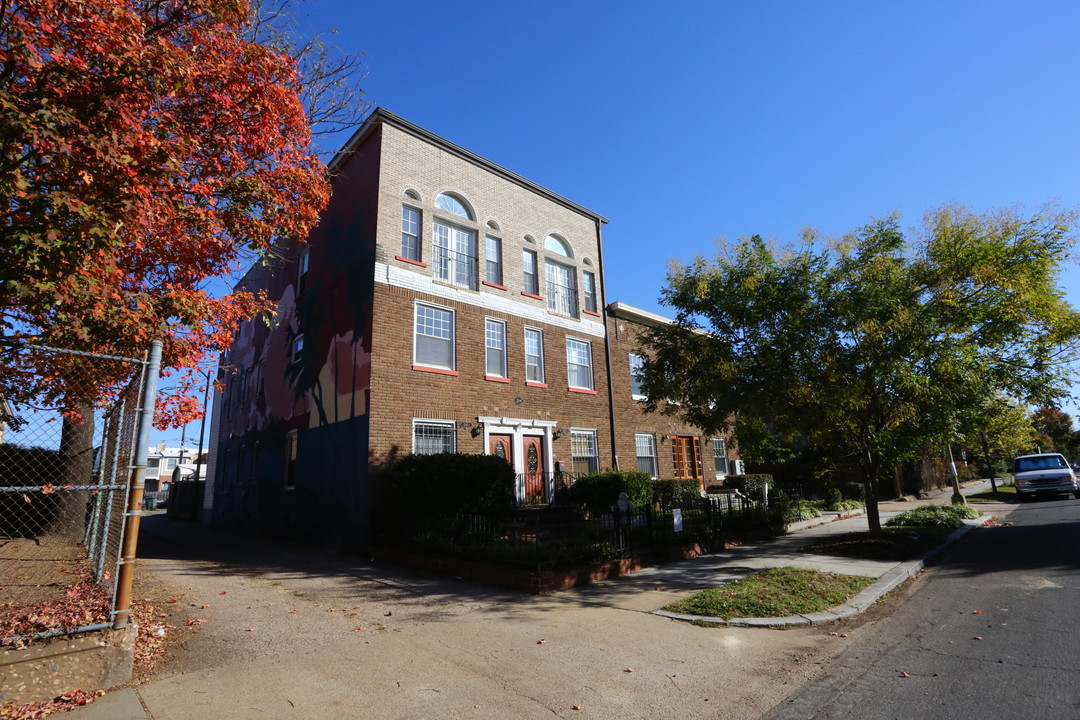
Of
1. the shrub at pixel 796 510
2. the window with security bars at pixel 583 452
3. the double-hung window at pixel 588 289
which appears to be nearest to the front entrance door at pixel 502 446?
the window with security bars at pixel 583 452

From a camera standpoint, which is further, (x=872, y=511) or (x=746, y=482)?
(x=746, y=482)

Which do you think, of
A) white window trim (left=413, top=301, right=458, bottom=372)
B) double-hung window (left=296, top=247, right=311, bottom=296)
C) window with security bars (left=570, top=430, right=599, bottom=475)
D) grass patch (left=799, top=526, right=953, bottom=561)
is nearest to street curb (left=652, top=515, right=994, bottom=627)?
grass patch (left=799, top=526, right=953, bottom=561)

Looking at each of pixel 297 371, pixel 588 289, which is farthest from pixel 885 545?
pixel 297 371

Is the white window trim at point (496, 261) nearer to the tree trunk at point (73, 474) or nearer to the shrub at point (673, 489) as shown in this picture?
the shrub at point (673, 489)

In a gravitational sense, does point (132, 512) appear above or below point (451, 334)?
below

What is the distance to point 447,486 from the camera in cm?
1244

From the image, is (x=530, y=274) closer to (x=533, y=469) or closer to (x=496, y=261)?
(x=496, y=261)

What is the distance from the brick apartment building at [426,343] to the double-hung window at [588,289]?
7 cm

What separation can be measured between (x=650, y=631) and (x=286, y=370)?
15.9 meters

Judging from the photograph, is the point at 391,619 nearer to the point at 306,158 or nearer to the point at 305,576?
the point at 305,576

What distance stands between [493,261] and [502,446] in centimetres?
569

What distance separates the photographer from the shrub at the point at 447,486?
12.4 metres

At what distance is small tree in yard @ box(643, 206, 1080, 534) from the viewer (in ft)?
Result: 35.0

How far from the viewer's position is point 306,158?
9094 mm
